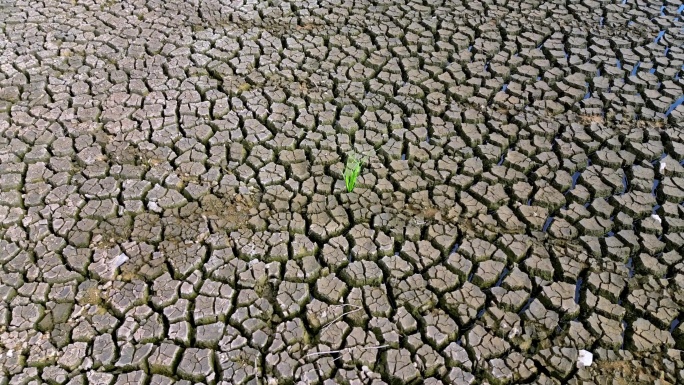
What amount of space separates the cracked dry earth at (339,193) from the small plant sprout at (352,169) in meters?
0.08

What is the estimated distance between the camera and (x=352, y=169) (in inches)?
157

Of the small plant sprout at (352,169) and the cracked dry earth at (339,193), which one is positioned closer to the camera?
the cracked dry earth at (339,193)

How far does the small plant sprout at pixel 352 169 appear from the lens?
387 centimetres

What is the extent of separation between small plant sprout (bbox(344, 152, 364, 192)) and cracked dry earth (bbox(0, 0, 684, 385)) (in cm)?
8

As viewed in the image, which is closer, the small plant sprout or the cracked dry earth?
the cracked dry earth

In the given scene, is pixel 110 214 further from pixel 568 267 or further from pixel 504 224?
pixel 568 267

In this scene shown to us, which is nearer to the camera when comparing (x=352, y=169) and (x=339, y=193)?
(x=339, y=193)

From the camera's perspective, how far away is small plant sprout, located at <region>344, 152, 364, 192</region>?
12.7 feet

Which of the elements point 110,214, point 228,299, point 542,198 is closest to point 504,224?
point 542,198

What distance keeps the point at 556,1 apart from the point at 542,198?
2.75 m

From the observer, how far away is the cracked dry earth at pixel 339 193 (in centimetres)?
306

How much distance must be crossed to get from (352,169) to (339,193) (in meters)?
0.21

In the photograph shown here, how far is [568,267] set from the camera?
3445 millimetres

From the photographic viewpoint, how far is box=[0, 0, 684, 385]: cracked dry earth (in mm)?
3064
